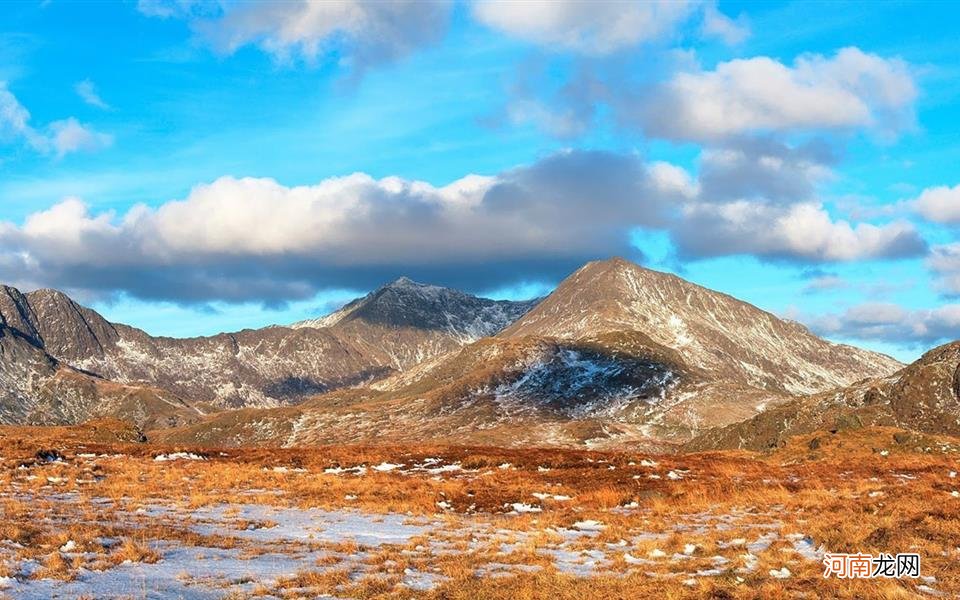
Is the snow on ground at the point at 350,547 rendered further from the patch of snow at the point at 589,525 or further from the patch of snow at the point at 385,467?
the patch of snow at the point at 385,467

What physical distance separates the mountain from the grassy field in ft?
202

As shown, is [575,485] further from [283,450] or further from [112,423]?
[112,423]

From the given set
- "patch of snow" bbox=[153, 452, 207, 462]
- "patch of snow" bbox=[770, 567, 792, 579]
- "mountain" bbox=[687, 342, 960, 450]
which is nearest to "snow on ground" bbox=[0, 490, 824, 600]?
"patch of snow" bbox=[770, 567, 792, 579]

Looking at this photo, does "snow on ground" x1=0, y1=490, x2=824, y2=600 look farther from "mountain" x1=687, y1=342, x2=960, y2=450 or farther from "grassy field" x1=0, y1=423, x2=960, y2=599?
"mountain" x1=687, y1=342, x2=960, y2=450

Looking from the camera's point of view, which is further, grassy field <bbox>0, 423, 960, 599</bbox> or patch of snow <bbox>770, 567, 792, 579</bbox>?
patch of snow <bbox>770, 567, 792, 579</bbox>

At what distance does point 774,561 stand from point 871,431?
2295 inches

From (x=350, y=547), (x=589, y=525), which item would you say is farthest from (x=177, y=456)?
(x=589, y=525)

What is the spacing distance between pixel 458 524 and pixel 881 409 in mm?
108874

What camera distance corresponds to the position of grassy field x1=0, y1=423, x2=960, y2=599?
698 inches

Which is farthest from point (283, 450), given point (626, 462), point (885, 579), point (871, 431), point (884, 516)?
point (871, 431)

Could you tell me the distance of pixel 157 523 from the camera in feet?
84.0

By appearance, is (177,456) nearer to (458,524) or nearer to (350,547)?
(458,524)

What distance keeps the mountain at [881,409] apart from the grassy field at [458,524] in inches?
2424

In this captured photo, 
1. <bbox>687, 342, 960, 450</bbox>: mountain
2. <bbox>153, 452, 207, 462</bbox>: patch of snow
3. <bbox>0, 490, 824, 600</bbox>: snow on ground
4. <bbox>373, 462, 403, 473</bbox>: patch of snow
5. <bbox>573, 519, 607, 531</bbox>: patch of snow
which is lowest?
<bbox>573, 519, 607, 531</bbox>: patch of snow
